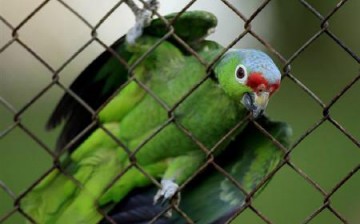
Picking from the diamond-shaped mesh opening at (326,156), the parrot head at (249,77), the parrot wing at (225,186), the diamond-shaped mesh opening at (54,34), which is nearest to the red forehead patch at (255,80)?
the parrot head at (249,77)

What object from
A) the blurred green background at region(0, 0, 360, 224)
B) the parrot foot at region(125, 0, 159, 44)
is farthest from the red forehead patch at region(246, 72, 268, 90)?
the blurred green background at region(0, 0, 360, 224)

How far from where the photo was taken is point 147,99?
2.66 meters

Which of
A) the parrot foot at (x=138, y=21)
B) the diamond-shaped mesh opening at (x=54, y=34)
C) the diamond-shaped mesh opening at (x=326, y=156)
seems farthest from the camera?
the diamond-shaped mesh opening at (x=326, y=156)

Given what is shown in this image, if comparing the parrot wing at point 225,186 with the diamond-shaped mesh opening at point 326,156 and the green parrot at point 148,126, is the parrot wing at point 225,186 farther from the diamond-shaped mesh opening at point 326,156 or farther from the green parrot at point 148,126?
the diamond-shaped mesh opening at point 326,156

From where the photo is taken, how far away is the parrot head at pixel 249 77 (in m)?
2.17

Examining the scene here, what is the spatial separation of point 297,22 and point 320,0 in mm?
393

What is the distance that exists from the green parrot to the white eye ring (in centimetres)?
10

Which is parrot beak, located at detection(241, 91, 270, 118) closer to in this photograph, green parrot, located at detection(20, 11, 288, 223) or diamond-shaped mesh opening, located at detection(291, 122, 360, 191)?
green parrot, located at detection(20, 11, 288, 223)

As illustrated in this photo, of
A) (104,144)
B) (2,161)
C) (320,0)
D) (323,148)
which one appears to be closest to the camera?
(104,144)

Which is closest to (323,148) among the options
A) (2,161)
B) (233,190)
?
(2,161)

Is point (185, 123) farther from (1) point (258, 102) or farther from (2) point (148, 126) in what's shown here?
(1) point (258, 102)

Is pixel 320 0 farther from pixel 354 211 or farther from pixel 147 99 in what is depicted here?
pixel 147 99

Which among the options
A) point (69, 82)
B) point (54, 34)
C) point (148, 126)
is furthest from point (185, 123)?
point (54, 34)

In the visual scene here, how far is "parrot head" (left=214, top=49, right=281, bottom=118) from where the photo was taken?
7.13 feet
